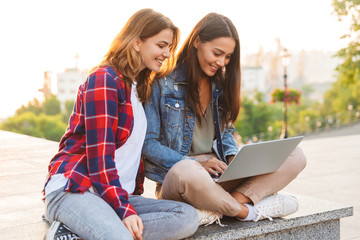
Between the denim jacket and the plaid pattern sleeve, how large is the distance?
44 centimetres

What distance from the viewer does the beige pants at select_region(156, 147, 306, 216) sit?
2020mm

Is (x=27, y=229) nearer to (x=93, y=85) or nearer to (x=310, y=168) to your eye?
(x=93, y=85)

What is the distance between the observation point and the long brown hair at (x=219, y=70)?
2373 mm

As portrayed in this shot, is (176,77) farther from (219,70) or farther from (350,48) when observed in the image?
(350,48)

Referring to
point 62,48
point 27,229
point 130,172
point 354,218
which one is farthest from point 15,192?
point 62,48

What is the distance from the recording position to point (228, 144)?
252cm

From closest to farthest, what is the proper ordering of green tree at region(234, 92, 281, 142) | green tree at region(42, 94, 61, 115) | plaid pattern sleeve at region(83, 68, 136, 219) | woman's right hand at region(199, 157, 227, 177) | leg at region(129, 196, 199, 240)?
plaid pattern sleeve at region(83, 68, 136, 219)
leg at region(129, 196, 199, 240)
woman's right hand at region(199, 157, 227, 177)
green tree at region(234, 92, 281, 142)
green tree at region(42, 94, 61, 115)

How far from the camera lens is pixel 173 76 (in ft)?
7.97

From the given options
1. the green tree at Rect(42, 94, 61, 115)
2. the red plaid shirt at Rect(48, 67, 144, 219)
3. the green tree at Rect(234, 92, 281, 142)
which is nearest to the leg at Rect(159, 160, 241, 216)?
the red plaid shirt at Rect(48, 67, 144, 219)

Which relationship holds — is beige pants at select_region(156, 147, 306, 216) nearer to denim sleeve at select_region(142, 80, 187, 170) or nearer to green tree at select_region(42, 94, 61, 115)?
denim sleeve at select_region(142, 80, 187, 170)

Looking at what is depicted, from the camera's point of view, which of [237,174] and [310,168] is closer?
[237,174]

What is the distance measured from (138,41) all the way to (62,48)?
87.9 m

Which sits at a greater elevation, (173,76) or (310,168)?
(173,76)

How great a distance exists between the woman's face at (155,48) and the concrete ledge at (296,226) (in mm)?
772
